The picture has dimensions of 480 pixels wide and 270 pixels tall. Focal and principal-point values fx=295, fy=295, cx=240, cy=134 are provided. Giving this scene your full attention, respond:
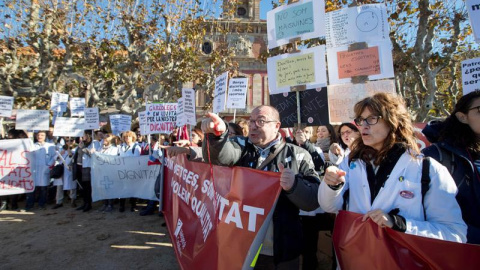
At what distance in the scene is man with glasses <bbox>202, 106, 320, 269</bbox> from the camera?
6.49 feet

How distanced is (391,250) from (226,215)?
1.12 m

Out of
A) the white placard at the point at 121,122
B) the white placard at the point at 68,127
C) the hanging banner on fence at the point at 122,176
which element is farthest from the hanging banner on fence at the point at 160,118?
the white placard at the point at 121,122

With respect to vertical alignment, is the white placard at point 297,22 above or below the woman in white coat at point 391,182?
above

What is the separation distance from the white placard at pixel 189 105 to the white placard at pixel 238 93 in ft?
3.45

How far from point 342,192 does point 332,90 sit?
2.36 meters

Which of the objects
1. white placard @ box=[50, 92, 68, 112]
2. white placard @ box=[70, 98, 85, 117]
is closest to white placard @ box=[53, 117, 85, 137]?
white placard @ box=[70, 98, 85, 117]


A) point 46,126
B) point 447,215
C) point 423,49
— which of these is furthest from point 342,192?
point 46,126

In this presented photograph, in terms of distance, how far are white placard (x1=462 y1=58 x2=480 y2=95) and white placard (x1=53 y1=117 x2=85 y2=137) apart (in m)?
8.63

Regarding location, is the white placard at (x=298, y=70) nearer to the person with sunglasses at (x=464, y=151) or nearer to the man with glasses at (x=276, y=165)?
the man with glasses at (x=276, y=165)

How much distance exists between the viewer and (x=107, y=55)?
40.7ft

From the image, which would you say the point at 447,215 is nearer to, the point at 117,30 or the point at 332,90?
the point at 332,90

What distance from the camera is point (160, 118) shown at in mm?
6805

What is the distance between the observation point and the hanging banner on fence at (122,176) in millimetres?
6777

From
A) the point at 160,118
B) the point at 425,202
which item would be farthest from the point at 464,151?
the point at 160,118
